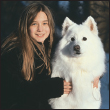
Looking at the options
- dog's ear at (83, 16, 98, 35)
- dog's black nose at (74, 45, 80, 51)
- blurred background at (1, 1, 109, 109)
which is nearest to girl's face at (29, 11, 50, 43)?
dog's black nose at (74, 45, 80, 51)

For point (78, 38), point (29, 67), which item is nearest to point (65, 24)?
point (78, 38)

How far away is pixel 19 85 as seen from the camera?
2.21 metres

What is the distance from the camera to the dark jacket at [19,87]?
2.21 meters

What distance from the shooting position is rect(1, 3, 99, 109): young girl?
223 centimetres

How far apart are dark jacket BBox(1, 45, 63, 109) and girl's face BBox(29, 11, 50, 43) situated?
32cm

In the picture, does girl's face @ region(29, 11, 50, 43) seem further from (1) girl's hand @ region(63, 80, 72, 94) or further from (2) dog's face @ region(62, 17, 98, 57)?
(1) girl's hand @ region(63, 80, 72, 94)

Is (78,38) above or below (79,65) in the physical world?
above

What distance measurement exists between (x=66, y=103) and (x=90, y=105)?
Answer: 336mm

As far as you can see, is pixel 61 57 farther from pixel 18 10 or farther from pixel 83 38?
pixel 18 10

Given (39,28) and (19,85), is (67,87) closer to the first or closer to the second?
(19,85)

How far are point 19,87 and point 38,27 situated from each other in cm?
85

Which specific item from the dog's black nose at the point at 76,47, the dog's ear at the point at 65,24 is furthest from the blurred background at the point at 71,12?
the dog's black nose at the point at 76,47

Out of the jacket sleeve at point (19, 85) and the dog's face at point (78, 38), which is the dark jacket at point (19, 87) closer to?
the jacket sleeve at point (19, 85)

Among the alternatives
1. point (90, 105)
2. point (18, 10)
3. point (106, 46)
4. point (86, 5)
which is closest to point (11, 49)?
point (90, 105)
